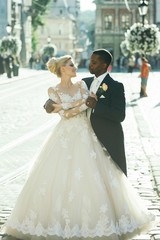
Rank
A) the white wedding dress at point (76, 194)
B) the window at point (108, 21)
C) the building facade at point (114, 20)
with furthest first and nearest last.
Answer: the window at point (108, 21) → the building facade at point (114, 20) → the white wedding dress at point (76, 194)

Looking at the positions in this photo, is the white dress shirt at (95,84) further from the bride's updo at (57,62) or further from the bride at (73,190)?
the bride's updo at (57,62)

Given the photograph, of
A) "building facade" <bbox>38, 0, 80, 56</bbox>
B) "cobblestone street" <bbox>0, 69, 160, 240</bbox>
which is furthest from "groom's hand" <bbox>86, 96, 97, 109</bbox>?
"building facade" <bbox>38, 0, 80, 56</bbox>

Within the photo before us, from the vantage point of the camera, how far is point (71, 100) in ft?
17.2

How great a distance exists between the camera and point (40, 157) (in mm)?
5316

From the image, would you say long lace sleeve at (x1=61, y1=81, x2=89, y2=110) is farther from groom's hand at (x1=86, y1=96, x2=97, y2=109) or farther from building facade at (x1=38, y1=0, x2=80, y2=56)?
building facade at (x1=38, y1=0, x2=80, y2=56)

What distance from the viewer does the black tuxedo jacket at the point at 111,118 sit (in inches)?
203

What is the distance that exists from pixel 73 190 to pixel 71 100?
787 millimetres

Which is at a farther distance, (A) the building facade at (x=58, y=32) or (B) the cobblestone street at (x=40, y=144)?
(A) the building facade at (x=58, y=32)

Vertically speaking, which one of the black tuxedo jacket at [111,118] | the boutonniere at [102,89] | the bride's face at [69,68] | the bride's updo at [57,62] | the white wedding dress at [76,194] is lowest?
the white wedding dress at [76,194]

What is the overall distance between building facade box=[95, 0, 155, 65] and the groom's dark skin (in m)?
74.1

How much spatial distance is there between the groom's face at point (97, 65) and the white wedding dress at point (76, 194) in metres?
0.18

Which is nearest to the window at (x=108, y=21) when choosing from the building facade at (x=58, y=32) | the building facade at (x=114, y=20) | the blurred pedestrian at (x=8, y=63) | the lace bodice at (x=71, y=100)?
the building facade at (x=114, y=20)

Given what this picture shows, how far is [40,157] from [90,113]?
592 millimetres

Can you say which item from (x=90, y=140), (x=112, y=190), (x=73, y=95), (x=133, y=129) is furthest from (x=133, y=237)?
(x=133, y=129)
